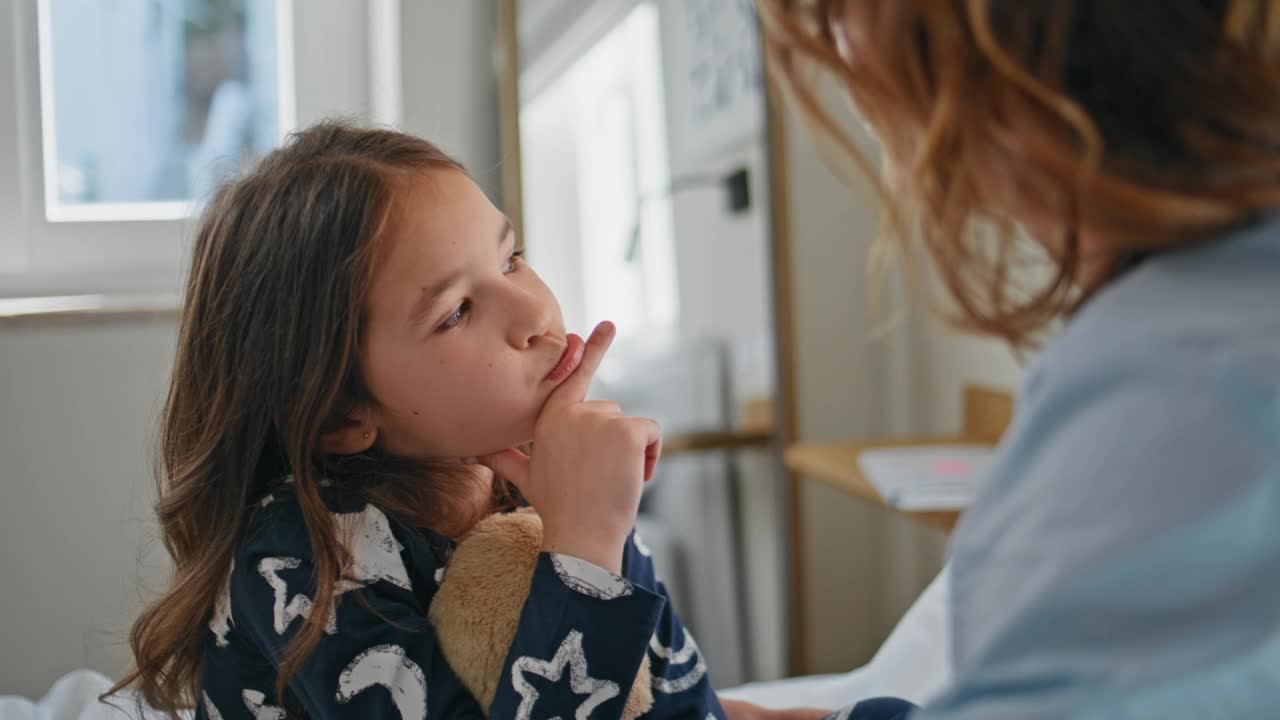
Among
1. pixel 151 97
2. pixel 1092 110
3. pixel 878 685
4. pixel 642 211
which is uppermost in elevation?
pixel 151 97

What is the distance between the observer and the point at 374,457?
3.03 feet

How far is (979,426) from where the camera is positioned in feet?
7.36

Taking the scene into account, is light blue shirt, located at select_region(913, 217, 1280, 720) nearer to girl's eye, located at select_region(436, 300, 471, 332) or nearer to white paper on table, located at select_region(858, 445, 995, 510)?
girl's eye, located at select_region(436, 300, 471, 332)

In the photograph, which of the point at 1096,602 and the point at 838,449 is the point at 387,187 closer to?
the point at 1096,602

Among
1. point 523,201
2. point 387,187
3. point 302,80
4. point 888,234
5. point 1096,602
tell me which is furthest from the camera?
point 302,80

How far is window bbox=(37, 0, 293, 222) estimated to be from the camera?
2.32 metres

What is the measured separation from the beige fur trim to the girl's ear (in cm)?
11

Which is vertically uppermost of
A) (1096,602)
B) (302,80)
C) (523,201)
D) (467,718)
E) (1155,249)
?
(302,80)

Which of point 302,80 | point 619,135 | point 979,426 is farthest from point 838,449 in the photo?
point 302,80

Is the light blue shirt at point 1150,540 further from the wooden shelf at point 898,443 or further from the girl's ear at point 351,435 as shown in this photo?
the wooden shelf at point 898,443

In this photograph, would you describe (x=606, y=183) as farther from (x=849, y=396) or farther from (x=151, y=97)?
(x=151, y=97)

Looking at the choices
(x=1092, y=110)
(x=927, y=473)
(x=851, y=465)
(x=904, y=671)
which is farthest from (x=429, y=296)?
(x=851, y=465)

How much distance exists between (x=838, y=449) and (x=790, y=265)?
1.43 ft

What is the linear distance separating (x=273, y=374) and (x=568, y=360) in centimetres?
22
